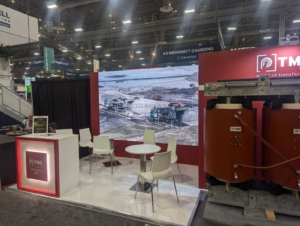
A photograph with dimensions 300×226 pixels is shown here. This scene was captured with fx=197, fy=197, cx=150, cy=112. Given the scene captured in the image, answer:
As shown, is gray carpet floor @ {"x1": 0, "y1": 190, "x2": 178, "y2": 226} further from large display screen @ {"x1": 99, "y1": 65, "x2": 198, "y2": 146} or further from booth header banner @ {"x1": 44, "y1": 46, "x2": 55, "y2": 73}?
booth header banner @ {"x1": 44, "y1": 46, "x2": 55, "y2": 73}

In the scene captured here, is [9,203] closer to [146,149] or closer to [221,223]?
[146,149]

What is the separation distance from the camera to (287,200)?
2.02 m

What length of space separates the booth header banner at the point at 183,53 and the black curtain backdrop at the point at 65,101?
8.47 feet

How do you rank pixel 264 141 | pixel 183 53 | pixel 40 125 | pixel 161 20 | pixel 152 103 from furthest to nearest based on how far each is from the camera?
pixel 161 20 < pixel 183 53 < pixel 152 103 < pixel 40 125 < pixel 264 141

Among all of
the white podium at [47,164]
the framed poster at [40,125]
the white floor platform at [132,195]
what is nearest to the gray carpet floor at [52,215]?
the white floor platform at [132,195]

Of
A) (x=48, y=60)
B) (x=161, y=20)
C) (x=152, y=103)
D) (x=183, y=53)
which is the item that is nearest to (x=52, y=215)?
(x=152, y=103)

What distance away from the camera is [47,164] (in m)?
3.57

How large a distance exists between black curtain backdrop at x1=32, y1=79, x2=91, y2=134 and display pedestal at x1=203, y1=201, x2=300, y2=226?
201 inches

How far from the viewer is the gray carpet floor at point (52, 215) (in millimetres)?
2754

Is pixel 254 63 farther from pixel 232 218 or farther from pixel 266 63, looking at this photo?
pixel 232 218

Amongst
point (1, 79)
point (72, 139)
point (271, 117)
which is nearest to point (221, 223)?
point (271, 117)

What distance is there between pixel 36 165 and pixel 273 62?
178 inches

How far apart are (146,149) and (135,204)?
39.4 inches

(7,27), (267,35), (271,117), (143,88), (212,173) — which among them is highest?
(267,35)
